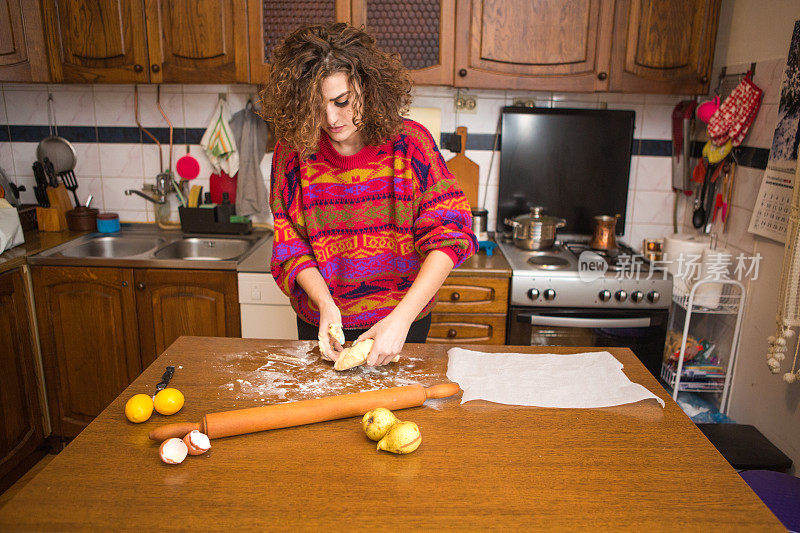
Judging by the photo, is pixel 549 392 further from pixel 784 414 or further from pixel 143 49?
pixel 143 49

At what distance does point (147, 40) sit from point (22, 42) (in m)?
0.51

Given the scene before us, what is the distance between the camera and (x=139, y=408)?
104 cm

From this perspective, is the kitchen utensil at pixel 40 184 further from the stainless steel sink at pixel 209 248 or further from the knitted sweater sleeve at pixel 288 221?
the knitted sweater sleeve at pixel 288 221

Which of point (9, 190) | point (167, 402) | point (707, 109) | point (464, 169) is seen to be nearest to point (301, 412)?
point (167, 402)

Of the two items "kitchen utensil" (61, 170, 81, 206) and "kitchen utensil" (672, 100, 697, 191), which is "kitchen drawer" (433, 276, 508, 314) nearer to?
"kitchen utensil" (672, 100, 697, 191)

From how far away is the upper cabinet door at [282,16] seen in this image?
226 cm

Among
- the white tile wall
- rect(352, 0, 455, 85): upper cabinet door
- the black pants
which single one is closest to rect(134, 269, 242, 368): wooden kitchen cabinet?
the white tile wall

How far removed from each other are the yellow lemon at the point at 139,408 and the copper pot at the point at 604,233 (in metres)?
2.03

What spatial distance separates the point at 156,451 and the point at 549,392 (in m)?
0.75

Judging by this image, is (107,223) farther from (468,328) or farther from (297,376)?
(297,376)

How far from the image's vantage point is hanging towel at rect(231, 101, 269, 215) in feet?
8.75

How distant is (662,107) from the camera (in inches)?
105

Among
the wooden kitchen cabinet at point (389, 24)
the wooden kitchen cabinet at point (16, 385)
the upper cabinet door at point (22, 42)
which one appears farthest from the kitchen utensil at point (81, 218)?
the wooden kitchen cabinet at point (389, 24)

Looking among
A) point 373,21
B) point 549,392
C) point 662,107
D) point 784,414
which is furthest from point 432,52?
point 784,414
